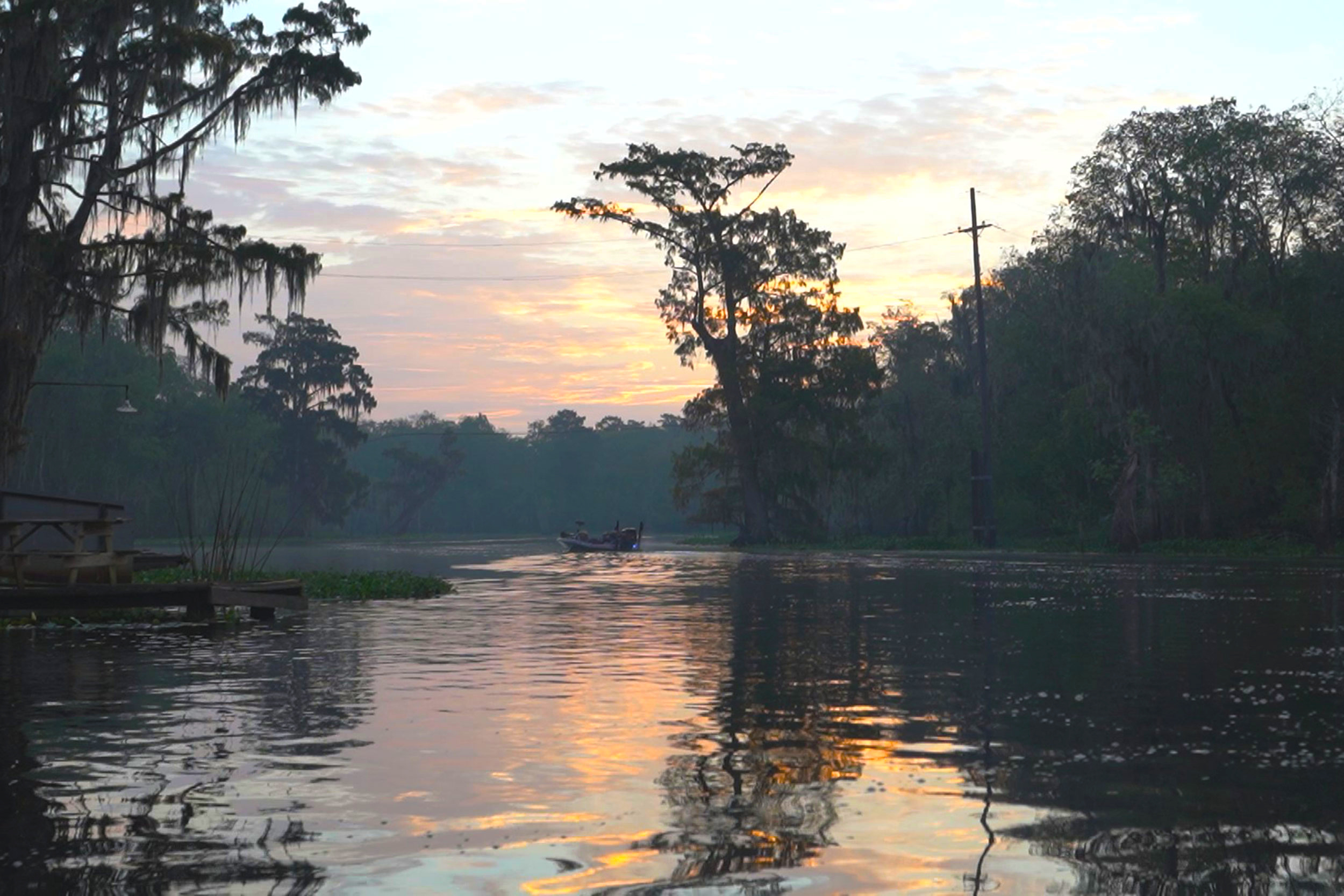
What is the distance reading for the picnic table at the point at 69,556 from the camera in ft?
76.2

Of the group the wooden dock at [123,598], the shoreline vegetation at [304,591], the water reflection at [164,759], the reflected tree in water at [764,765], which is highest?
the wooden dock at [123,598]

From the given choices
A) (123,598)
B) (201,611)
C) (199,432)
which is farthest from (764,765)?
(199,432)

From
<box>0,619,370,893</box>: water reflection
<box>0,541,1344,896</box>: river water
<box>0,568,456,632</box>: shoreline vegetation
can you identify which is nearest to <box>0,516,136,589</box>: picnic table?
<box>0,568,456,632</box>: shoreline vegetation

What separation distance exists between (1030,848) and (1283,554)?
4598 centimetres

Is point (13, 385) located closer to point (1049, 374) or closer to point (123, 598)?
point (123, 598)

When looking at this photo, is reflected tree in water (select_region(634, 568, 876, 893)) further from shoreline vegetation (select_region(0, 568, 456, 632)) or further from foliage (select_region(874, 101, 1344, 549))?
foliage (select_region(874, 101, 1344, 549))

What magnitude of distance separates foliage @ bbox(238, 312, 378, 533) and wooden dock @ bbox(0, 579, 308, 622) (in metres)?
107

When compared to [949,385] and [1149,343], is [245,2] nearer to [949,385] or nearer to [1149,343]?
[1149,343]

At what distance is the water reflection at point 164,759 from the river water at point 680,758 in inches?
1.4

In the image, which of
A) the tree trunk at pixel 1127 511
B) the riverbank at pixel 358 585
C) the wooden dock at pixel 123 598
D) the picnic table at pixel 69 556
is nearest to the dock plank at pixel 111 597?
the wooden dock at pixel 123 598

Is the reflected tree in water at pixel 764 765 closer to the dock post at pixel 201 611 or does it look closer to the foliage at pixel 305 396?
the dock post at pixel 201 611

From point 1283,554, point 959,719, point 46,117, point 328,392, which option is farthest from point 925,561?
point 328,392

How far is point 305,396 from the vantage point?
131125 millimetres

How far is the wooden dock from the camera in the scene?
2275cm
